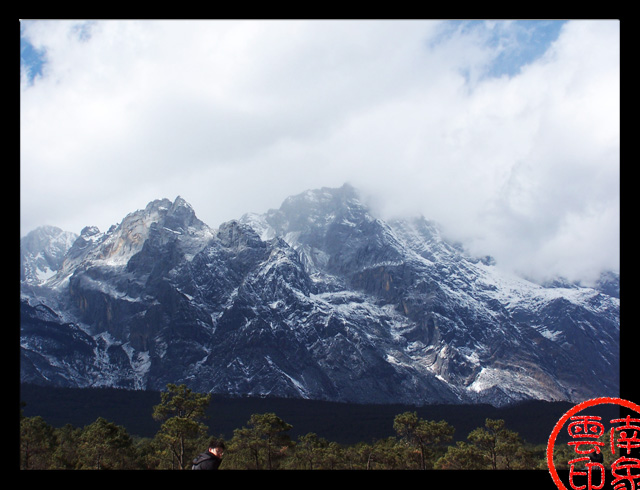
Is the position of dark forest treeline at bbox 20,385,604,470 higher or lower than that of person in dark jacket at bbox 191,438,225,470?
lower

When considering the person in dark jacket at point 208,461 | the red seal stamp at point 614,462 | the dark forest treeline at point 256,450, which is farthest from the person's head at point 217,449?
the dark forest treeline at point 256,450

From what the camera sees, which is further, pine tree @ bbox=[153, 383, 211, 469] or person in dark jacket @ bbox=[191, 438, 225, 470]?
pine tree @ bbox=[153, 383, 211, 469]

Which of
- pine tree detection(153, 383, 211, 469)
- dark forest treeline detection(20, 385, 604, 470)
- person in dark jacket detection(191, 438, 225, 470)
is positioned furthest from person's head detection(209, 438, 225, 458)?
dark forest treeline detection(20, 385, 604, 470)

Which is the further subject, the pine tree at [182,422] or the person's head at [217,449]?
the pine tree at [182,422]

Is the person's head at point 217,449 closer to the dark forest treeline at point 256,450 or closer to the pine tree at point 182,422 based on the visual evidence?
the pine tree at point 182,422

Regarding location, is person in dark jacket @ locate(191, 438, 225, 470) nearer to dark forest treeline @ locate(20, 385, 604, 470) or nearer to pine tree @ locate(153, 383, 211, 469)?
pine tree @ locate(153, 383, 211, 469)

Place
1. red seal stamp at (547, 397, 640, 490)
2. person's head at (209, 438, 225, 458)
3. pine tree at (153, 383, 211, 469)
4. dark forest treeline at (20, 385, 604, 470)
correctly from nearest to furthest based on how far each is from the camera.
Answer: red seal stamp at (547, 397, 640, 490)
person's head at (209, 438, 225, 458)
pine tree at (153, 383, 211, 469)
dark forest treeline at (20, 385, 604, 470)

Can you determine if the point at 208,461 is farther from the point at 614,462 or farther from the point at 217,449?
the point at 614,462
